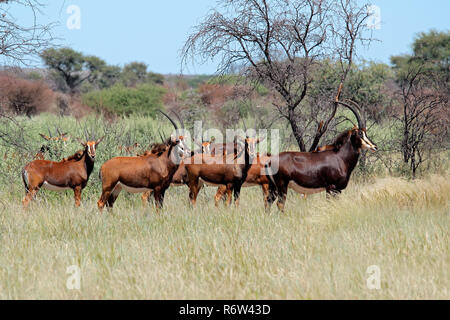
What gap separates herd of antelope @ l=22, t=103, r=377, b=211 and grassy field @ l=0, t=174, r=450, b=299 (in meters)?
0.32

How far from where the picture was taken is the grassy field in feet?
16.2

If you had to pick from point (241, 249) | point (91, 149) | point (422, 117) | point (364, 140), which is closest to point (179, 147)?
point (91, 149)

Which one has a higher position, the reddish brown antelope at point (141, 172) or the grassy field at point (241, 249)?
the reddish brown antelope at point (141, 172)

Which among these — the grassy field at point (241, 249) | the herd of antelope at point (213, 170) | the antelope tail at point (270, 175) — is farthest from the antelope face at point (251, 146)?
the grassy field at point (241, 249)

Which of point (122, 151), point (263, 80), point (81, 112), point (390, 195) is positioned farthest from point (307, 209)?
point (81, 112)

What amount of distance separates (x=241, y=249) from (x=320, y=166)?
265cm

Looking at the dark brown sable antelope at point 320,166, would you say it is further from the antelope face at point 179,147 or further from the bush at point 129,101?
the bush at point 129,101

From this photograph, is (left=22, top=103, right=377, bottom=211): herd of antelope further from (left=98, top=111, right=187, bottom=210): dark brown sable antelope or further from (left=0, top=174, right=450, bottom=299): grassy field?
(left=0, top=174, right=450, bottom=299): grassy field

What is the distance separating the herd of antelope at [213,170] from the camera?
26.7 feet

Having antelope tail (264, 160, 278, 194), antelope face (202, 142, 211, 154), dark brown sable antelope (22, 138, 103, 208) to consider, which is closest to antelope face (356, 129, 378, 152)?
antelope tail (264, 160, 278, 194)

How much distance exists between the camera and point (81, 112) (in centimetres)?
2973

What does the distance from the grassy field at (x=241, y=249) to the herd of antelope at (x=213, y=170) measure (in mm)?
324
